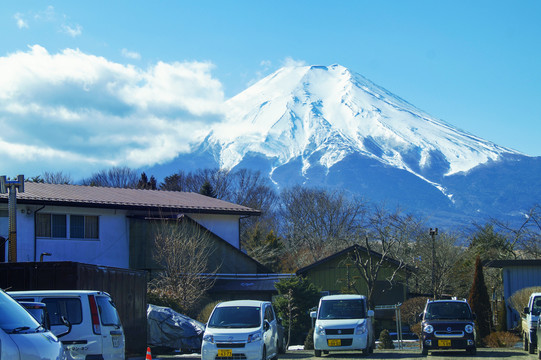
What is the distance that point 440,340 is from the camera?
2008 cm

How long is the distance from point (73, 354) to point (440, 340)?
38.4 ft

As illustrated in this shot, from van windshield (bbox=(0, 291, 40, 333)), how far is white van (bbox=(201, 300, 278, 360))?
9134 mm

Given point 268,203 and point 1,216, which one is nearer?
point 1,216

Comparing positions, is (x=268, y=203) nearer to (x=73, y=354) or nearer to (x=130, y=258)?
(x=130, y=258)

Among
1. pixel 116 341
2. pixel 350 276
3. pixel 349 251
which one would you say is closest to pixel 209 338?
pixel 116 341

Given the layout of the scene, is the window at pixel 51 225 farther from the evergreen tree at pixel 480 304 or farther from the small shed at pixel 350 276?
the evergreen tree at pixel 480 304

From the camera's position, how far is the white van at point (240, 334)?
55.5ft

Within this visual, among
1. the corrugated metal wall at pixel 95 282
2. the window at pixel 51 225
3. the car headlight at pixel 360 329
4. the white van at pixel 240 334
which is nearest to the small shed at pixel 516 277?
the car headlight at pixel 360 329

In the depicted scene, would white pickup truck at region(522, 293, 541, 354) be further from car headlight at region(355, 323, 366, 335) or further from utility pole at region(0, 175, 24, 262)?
utility pole at region(0, 175, 24, 262)

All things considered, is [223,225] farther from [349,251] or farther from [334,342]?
[334,342]

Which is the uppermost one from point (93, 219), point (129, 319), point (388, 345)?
point (93, 219)

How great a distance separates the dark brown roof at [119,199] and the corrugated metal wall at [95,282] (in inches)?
494

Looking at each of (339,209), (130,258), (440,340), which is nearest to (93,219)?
(130,258)

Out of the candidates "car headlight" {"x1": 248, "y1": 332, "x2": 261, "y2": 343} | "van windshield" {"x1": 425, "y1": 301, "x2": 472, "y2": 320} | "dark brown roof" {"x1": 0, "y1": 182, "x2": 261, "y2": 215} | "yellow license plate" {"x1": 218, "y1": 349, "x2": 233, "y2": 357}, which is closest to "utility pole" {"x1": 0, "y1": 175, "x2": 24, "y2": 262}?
"dark brown roof" {"x1": 0, "y1": 182, "x2": 261, "y2": 215}
